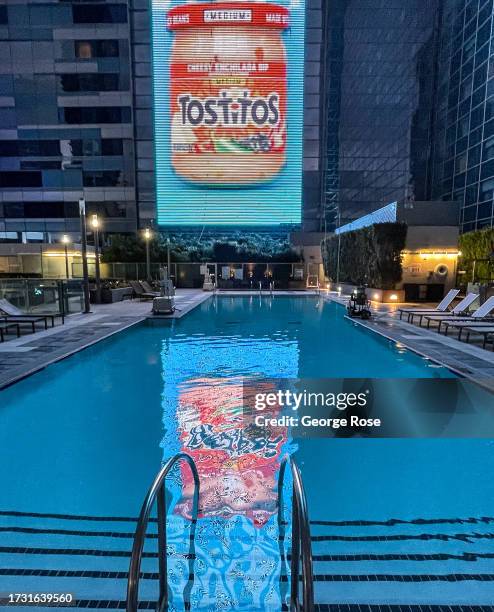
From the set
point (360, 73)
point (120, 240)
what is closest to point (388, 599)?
point (120, 240)

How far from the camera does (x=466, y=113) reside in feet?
90.6

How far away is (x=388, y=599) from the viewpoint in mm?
2506

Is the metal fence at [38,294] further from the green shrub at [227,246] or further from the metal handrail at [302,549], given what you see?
the green shrub at [227,246]

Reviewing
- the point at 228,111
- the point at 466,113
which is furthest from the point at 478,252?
the point at 228,111

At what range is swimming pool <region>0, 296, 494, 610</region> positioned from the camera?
2.71 metres

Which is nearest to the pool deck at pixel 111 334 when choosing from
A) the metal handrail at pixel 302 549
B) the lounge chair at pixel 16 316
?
the lounge chair at pixel 16 316

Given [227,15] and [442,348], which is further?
[227,15]

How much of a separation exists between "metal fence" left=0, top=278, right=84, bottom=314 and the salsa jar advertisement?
2685cm

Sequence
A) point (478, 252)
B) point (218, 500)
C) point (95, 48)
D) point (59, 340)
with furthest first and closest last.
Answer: point (95, 48) < point (478, 252) < point (59, 340) < point (218, 500)

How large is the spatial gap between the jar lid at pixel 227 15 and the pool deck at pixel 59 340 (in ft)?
119

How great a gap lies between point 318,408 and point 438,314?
857 centimetres

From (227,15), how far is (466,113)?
2640cm

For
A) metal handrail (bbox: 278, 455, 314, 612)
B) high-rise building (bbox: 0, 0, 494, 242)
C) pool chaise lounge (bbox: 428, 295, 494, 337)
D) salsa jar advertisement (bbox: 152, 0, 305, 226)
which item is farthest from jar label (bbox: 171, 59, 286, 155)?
metal handrail (bbox: 278, 455, 314, 612)

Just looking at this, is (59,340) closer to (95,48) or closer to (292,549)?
(292,549)
